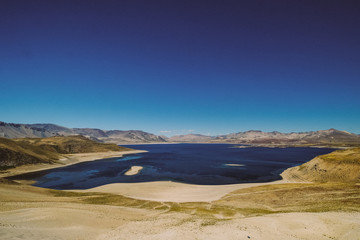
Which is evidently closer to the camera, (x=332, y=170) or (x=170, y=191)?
(x=170, y=191)

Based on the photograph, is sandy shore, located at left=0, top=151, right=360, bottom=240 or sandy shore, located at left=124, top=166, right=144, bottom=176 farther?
sandy shore, located at left=124, top=166, right=144, bottom=176

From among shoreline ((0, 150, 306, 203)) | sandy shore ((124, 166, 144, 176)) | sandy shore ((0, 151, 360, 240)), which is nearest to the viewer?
sandy shore ((0, 151, 360, 240))

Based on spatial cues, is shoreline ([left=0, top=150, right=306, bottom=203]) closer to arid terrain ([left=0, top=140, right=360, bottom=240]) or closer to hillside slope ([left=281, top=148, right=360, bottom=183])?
arid terrain ([left=0, top=140, right=360, bottom=240])

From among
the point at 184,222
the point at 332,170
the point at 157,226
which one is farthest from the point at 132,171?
the point at 332,170

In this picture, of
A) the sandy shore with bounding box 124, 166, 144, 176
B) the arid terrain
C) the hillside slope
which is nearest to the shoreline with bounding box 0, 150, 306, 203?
the arid terrain

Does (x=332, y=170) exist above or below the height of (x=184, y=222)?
below

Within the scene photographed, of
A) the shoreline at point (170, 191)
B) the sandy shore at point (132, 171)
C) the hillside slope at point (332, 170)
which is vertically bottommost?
the sandy shore at point (132, 171)

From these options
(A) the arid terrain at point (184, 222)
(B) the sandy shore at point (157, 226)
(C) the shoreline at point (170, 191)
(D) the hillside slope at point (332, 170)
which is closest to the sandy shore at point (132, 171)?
(C) the shoreline at point (170, 191)

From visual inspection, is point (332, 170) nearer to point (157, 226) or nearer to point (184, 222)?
point (184, 222)

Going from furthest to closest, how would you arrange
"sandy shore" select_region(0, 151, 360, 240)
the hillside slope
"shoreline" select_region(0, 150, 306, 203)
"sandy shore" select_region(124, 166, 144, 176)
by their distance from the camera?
"sandy shore" select_region(124, 166, 144, 176) < the hillside slope < "shoreline" select_region(0, 150, 306, 203) < "sandy shore" select_region(0, 151, 360, 240)

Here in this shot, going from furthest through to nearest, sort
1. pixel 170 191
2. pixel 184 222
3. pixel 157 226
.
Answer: pixel 170 191, pixel 184 222, pixel 157 226

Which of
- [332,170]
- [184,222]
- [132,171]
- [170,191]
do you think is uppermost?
[184,222]

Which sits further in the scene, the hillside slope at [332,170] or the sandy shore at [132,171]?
the sandy shore at [132,171]

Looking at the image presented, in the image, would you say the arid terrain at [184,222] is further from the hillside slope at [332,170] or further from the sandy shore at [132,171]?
the sandy shore at [132,171]
